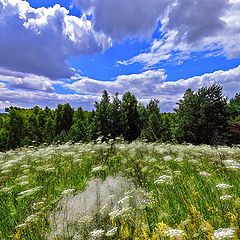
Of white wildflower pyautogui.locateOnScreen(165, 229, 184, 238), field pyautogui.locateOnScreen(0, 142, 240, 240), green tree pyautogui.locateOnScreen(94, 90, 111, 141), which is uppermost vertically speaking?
green tree pyautogui.locateOnScreen(94, 90, 111, 141)

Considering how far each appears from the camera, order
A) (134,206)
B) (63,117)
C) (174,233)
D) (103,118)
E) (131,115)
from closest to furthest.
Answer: (174,233) < (134,206) < (103,118) < (131,115) < (63,117)

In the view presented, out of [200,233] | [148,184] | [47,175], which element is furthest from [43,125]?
[200,233]

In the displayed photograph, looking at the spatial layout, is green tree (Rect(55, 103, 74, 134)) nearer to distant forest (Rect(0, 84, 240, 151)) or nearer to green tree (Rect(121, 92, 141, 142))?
distant forest (Rect(0, 84, 240, 151))

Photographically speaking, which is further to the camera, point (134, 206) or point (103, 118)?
point (103, 118)

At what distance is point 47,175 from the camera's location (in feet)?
25.6

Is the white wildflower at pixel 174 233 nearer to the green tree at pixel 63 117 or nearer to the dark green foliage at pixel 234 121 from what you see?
the dark green foliage at pixel 234 121

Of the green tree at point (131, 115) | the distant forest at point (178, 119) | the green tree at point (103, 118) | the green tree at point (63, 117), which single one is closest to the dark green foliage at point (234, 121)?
the distant forest at point (178, 119)

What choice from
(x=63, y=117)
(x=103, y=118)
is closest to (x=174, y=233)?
(x=103, y=118)

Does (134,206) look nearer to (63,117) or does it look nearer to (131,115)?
(131,115)

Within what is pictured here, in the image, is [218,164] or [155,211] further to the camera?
[218,164]

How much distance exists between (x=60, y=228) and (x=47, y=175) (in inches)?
140

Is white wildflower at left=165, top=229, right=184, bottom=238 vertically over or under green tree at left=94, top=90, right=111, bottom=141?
under

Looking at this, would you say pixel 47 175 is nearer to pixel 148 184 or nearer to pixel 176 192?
pixel 148 184

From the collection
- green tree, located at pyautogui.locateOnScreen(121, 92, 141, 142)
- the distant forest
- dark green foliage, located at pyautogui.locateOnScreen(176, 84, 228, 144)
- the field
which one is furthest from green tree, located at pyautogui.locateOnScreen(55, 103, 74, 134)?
the field
